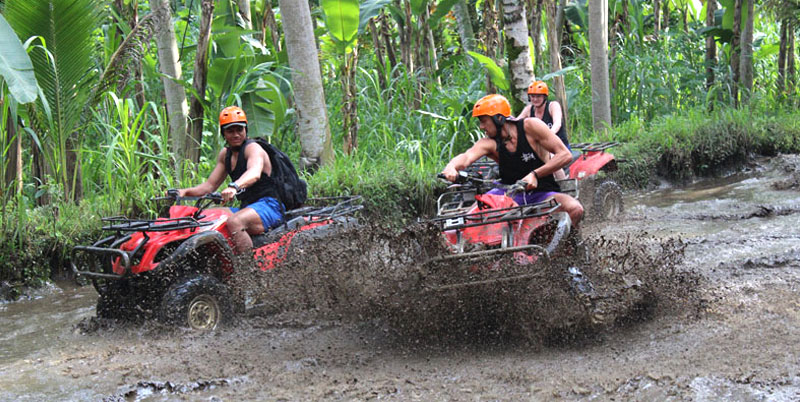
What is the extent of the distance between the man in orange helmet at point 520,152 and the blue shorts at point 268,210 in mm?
1522

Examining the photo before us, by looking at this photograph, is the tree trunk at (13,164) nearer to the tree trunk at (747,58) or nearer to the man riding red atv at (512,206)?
the man riding red atv at (512,206)

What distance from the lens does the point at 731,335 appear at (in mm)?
5371

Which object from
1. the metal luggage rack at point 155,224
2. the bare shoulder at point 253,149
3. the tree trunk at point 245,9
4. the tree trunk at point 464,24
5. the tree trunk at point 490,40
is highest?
the tree trunk at point 245,9

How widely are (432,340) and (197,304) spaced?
173 cm

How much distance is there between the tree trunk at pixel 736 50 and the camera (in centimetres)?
1745

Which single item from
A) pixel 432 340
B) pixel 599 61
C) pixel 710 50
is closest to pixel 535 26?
pixel 599 61

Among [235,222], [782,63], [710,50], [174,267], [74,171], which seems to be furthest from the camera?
[782,63]

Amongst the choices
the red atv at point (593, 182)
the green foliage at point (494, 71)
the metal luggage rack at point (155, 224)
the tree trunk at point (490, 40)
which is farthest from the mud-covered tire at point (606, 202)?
the metal luggage rack at point (155, 224)

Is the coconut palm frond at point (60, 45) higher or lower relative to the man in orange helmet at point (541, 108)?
higher

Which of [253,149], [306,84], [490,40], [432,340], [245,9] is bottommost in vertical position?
[432,340]

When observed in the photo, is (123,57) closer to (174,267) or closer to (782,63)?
(174,267)

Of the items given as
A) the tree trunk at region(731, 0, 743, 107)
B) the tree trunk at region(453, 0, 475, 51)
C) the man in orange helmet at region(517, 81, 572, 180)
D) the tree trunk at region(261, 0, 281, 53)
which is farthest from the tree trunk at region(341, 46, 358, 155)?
the tree trunk at region(731, 0, 743, 107)

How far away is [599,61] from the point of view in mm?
15016

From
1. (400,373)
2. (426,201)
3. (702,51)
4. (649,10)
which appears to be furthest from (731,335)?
(649,10)
